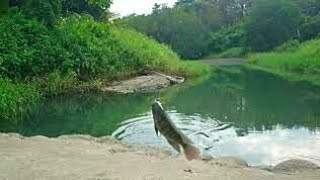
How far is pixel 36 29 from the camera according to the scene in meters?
18.5

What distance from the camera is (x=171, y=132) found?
25.4 feet

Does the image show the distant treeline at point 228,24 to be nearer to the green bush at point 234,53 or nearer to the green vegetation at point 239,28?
the green vegetation at point 239,28

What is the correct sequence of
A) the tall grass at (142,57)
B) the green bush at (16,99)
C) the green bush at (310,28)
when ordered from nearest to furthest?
the green bush at (16,99)
the tall grass at (142,57)
the green bush at (310,28)

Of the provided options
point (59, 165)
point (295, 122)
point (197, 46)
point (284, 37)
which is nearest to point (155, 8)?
point (197, 46)

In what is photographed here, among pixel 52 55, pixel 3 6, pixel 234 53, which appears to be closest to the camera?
pixel 52 55

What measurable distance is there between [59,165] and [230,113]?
7.98m

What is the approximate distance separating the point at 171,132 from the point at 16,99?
7.84m

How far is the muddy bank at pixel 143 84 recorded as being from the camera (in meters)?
19.6

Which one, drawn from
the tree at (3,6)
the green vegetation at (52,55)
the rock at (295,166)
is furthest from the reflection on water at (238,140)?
the tree at (3,6)

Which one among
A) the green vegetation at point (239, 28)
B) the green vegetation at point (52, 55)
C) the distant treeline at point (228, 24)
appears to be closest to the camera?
the green vegetation at point (52, 55)

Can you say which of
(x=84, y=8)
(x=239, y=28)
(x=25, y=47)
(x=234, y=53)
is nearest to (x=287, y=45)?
(x=234, y=53)

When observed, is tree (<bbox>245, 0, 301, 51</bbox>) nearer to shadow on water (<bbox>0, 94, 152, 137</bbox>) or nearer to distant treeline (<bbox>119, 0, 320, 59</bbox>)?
distant treeline (<bbox>119, 0, 320, 59</bbox>)

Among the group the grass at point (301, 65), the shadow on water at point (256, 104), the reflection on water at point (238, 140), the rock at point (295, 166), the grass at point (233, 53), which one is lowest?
the grass at point (233, 53)

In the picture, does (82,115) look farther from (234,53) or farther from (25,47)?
(234,53)
